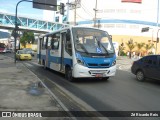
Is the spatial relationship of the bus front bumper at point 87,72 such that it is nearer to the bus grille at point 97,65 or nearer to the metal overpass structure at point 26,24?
the bus grille at point 97,65

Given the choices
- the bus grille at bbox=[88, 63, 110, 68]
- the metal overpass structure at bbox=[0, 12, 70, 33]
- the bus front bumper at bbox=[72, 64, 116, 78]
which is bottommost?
the bus front bumper at bbox=[72, 64, 116, 78]

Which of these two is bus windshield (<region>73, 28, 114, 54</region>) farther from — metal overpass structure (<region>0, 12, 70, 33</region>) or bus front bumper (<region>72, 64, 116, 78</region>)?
metal overpass structure (<region>0, 12, 70, 33</region>)

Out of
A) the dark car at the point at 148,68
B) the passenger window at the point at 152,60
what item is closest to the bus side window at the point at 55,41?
the dark car at the point at 148,68

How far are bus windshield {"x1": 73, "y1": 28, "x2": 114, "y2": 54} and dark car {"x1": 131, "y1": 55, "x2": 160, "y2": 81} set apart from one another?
2234 millimetres

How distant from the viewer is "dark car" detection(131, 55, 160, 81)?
12977 millimetres

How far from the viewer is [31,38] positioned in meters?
94.4

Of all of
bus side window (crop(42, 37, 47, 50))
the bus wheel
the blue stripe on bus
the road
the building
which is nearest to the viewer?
the road

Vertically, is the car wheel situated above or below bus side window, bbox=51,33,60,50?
below

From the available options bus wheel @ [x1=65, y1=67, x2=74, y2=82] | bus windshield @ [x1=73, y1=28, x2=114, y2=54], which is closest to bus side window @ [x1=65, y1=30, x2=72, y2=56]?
bus windshield @ [x1=73, y1=28, x2=114, y2=54]

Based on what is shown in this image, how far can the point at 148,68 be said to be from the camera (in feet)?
44.7

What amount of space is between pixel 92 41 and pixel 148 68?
3.37m

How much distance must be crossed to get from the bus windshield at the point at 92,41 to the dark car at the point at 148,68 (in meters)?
2.23

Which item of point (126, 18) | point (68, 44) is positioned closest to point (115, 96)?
point (68, 44)

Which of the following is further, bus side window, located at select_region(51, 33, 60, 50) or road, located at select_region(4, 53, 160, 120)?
bus side window, located at select_region(51, 33, 60, 50)
